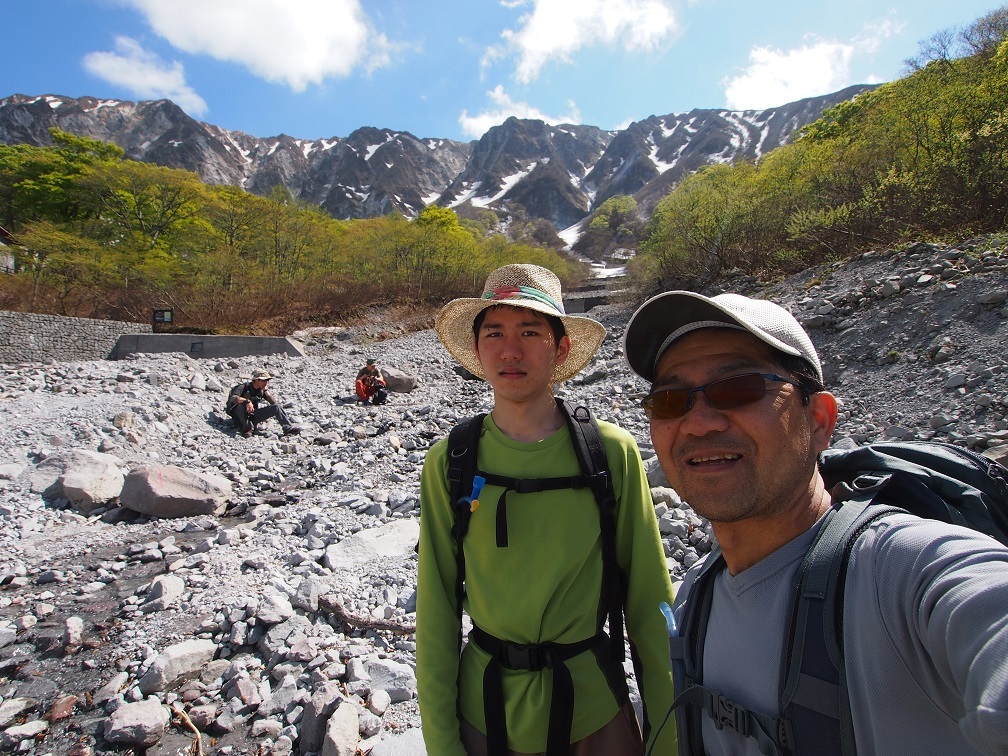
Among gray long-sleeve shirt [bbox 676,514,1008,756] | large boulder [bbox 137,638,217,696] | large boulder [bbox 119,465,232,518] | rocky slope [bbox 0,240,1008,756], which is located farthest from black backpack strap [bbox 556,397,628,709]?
large boulder [bbox 119,465,232,518]

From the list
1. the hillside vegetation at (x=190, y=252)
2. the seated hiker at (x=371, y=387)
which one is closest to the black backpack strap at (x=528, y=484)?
the seated hiker at (x=371, y=387)

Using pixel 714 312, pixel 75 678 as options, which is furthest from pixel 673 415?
pixel 75 678

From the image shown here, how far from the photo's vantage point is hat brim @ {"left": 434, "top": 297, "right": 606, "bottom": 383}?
1.90 metres

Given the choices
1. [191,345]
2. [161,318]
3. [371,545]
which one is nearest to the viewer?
[371,545]

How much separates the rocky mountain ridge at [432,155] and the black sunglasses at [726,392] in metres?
93.0

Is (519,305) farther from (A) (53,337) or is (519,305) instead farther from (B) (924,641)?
(A) (53,337)

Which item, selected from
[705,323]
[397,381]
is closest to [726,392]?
[705,323]

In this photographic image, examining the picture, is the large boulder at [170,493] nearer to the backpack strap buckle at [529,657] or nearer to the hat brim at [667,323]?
the backpack strap buckle at [529,657]

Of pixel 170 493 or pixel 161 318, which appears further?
pixel 161 318

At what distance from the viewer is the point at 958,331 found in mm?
6559

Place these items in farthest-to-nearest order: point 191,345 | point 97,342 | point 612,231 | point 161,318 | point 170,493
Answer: point 612,231
point 161,318
point 191,345
point 97,342
point 170,493

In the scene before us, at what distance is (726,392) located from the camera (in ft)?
3.12

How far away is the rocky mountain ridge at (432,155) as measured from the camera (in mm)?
101562

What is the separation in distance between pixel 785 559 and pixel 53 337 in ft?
68.3
